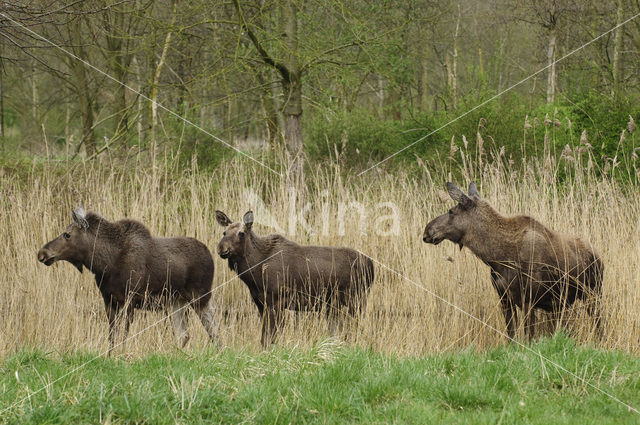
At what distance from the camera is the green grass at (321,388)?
449 cm

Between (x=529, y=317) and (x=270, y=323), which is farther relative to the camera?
(x=270, y=323)

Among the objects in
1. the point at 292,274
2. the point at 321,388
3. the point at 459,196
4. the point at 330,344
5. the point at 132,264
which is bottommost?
the point at 321,388

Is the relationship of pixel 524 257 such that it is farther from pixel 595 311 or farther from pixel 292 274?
pixel 292 274

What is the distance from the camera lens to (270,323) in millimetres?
7559

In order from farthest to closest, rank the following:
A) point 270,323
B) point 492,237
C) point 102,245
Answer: point 270,323 < point 102,245 < point 492,237

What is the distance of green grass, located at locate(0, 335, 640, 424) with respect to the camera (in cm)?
449

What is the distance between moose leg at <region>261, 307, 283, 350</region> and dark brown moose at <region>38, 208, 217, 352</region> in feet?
1.71

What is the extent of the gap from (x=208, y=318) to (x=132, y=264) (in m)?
1.02

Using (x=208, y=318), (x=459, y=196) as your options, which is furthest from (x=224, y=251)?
(x=459, y=196)

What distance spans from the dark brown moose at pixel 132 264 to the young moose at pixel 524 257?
2499mm

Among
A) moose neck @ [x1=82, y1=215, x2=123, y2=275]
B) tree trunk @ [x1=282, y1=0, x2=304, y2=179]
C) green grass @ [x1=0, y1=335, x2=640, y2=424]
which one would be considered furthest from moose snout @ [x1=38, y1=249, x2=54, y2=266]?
tree trunk @ [x1=282, y1=0, x2=304, y2=179]

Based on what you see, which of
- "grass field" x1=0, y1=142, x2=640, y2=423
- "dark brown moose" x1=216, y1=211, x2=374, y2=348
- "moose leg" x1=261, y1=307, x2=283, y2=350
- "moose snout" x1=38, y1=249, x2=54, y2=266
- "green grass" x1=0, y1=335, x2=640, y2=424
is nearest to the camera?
"green grass" x1=0, y1=335, x2=640, y2=424

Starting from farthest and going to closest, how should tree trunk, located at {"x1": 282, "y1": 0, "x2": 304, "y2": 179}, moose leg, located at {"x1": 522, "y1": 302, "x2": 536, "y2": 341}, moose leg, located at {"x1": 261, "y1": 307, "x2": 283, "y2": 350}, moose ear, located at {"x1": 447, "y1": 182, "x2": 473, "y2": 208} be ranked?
tree trunk, located at {"x1": 282, "y1": 0, "x2": 304, "y2": 179}, moose leg, located at {"x1": 261, "y1": 307, "x2": 283, "y2": 350}, moose ear, located at {"x1": 447, "y1": 182, "x2": 473, "y2": 208}, moose leg, located at {"x1": 522, "y1": 302, "x2": 536, "y2": 341}

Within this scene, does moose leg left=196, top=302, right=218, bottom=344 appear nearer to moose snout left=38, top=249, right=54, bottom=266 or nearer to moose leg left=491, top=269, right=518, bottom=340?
moose snout left=38, top=249, right=54, bottom=266
